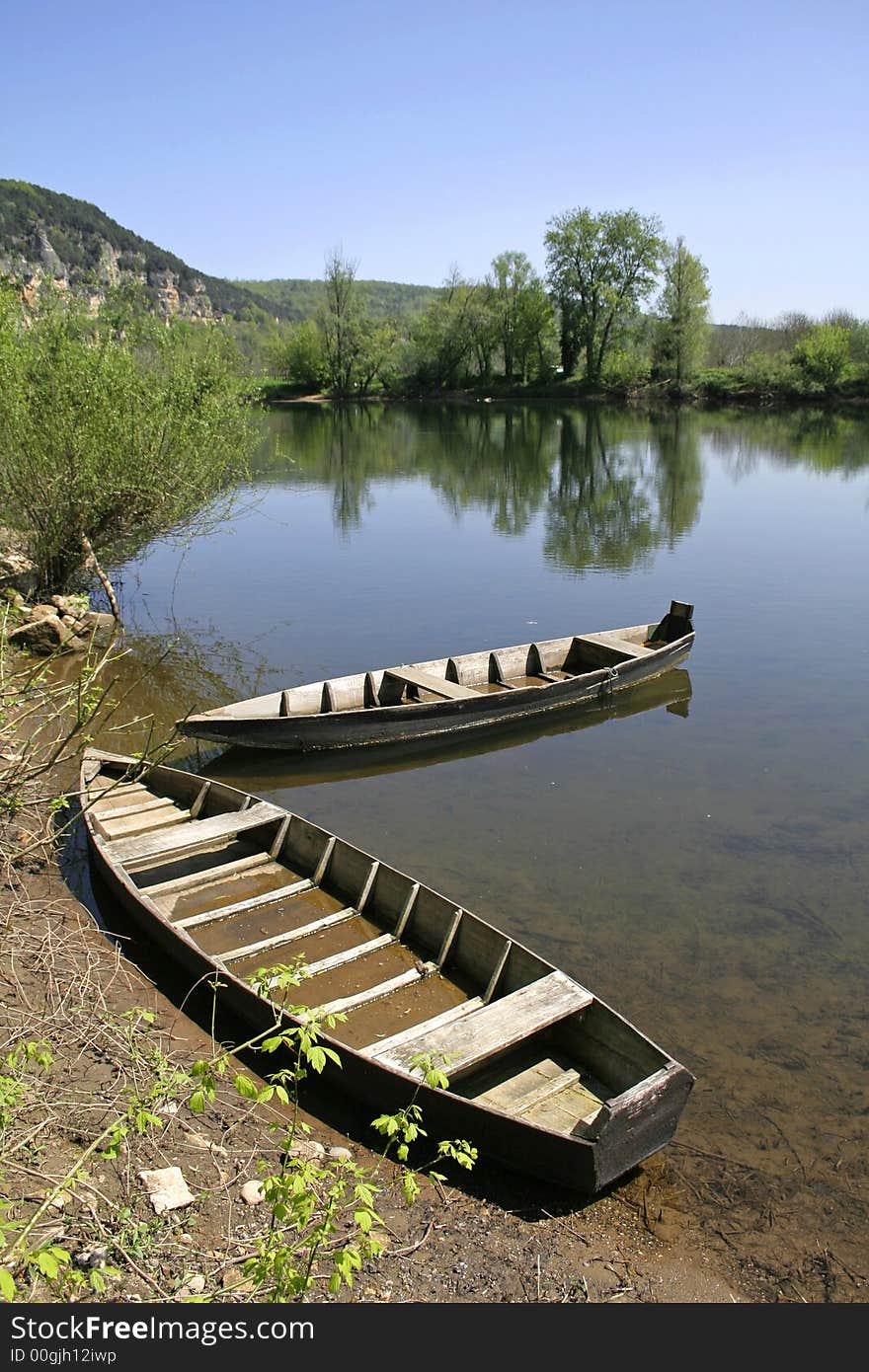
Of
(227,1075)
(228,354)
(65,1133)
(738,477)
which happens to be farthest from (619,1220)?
(738,477)

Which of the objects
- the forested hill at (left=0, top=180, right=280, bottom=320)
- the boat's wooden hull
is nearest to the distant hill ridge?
the forested hill at (left=0, top=180, right=280, bottom=320)

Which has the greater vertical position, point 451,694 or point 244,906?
point 451,694

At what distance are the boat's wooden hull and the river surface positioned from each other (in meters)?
0.40

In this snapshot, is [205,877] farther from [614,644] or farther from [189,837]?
[614,644]

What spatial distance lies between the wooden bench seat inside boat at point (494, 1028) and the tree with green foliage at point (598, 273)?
270 feet

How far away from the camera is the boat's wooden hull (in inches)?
→ 490

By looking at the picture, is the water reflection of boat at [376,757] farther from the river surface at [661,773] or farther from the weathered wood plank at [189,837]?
the weathered wood plank at [189,837]

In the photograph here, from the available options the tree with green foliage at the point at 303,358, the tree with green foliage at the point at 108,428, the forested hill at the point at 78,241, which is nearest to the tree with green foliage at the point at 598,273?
the tree with green foliage at the point at 303,358

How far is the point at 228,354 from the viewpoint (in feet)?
63.1

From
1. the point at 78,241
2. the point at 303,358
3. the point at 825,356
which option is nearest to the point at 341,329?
the point at 303,358

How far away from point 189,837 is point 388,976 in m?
2.72

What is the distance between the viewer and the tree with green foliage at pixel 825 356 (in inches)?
2931

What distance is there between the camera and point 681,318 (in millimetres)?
77875
